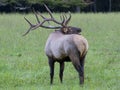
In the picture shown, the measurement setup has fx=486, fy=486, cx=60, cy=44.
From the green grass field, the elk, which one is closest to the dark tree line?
the green grass field

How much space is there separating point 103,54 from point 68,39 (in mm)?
5365

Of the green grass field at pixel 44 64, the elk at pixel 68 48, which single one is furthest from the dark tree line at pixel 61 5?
the elk at pixel 68 48

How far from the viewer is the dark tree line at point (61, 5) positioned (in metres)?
43.3

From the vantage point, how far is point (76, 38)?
8.42 meters

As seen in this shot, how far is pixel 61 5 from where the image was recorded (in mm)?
44688

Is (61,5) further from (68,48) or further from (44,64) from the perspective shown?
(68,48)

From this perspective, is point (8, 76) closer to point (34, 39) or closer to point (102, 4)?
point (34, 39)

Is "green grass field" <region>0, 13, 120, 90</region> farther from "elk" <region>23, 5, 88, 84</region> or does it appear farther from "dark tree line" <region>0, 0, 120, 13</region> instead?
"dark tree line" <region>0, 0, 120, 13</region>

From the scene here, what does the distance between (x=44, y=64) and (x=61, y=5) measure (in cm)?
3324

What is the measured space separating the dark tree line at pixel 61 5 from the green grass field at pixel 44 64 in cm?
2185

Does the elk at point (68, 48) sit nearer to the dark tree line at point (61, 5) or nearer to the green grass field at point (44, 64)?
the green grass field at point (44, 64)

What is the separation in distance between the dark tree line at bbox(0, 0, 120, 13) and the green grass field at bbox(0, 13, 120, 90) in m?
21.8

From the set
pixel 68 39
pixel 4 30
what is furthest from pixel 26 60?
pixel 4 30

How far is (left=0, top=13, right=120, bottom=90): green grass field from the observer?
8.83 m
